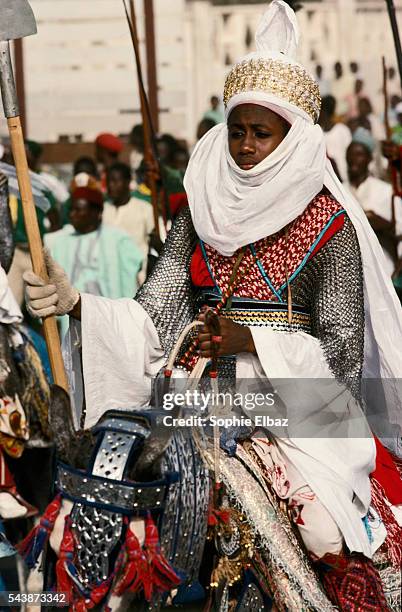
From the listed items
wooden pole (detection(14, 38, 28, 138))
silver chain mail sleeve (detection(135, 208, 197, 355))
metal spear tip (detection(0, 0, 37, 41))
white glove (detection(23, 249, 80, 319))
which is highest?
metal spear tip (detection(0, 0, 37, 41))

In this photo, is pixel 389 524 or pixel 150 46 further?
pixel 150 46

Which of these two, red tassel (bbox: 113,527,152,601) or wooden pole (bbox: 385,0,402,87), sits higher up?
wooden pole (bbox: 385,0,402,87)

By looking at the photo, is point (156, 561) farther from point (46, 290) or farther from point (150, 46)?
point (150, 46)

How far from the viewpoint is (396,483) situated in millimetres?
5688

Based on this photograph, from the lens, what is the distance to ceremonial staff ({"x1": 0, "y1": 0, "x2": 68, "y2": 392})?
5.06m

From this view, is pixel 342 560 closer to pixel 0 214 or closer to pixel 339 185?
pixel 339 185

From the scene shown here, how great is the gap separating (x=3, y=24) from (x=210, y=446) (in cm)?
153

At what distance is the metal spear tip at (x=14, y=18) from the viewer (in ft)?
16.7

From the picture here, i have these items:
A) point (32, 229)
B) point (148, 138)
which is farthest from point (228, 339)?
point (148, 138)

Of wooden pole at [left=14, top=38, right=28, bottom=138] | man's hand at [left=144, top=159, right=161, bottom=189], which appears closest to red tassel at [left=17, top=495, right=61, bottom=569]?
man's hand at [left=144, top=159, right=161, bottom=189]

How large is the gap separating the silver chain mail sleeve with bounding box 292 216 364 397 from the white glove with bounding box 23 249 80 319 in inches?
34.3

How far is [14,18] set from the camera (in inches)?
201

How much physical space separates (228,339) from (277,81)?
1.00 metres

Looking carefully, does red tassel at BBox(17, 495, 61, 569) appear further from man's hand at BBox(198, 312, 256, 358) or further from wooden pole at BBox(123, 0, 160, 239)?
wooden pole at BBox(123, 0, 160, 239)
